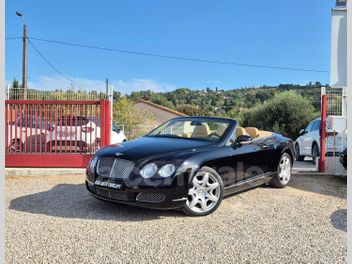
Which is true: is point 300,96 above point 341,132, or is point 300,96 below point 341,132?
above

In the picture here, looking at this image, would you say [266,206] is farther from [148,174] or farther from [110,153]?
[110,153]

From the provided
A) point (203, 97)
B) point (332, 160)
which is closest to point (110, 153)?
point (332, 160)

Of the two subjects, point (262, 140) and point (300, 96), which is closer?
point (262, 140)

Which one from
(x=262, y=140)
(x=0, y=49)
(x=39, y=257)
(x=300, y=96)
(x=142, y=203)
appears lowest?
(x=39, y=257)

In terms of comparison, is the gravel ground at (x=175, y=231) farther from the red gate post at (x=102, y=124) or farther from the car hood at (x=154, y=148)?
the red gate post at (x=102, y=124)

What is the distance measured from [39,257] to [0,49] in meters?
3.39

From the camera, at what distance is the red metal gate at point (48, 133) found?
27.9 ft

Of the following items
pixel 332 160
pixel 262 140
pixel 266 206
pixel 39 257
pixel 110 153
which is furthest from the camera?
pixel 332 160

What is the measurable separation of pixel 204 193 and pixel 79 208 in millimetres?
1897

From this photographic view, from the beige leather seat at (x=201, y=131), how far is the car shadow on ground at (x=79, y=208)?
57.1 inches

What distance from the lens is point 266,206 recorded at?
547 cm

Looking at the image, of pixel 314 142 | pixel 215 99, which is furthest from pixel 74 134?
pixel 215 99

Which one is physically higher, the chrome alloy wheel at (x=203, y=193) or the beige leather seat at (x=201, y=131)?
the beige leather seat at (x=201, y=131)

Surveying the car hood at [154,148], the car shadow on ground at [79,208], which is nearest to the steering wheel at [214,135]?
the car hood at [154,148]
